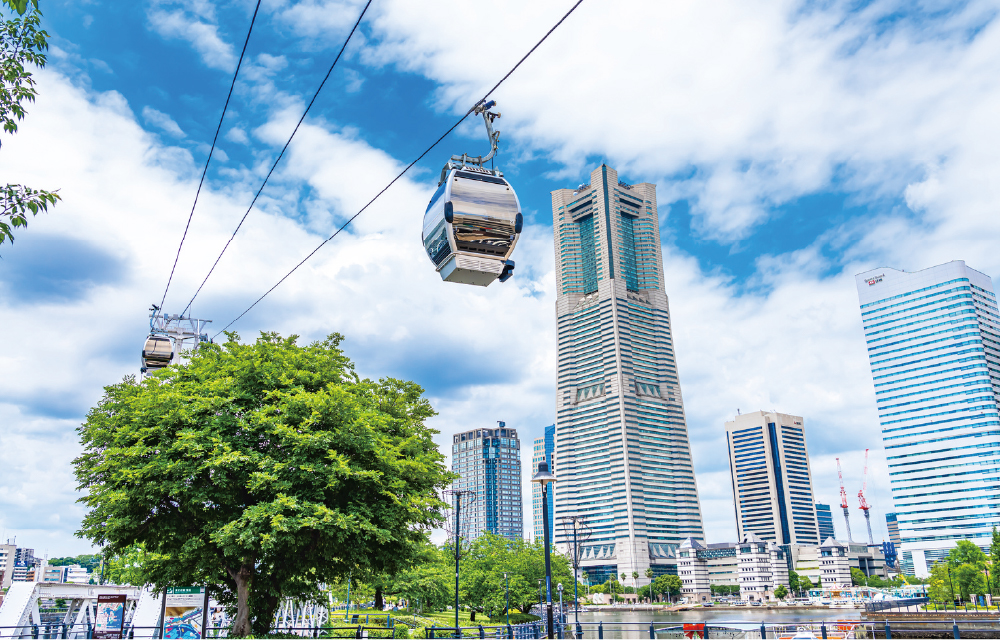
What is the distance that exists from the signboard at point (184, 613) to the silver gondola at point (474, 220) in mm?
24998

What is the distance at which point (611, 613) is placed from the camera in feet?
609

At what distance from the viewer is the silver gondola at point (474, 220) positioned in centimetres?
1355

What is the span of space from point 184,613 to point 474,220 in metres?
29.2

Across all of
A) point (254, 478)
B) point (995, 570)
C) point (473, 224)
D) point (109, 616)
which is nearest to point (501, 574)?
point (109, 616)

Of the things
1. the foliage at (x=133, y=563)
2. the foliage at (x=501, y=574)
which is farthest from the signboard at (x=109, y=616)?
the foliage at (x=501, y=574)

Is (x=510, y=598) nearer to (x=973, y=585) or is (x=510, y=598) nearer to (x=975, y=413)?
(x=973, y=585)

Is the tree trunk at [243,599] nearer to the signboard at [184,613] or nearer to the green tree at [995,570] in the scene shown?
the signboard at [184,613]

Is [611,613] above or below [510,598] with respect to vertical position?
below

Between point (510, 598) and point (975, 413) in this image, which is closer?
point (510, 598)

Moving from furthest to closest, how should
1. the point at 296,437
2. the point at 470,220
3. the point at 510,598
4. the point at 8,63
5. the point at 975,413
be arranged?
the point at 975,413 < the point at 510,598 < the point at 296,437 < the point at 470,220 < the point at 8,63

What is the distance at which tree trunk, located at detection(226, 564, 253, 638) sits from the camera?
78.8 ft

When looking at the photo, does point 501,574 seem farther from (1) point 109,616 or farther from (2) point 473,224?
(2) point 473,224

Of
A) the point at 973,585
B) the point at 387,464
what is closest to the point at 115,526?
the point at 387,464

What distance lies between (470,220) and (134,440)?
16.9 m
